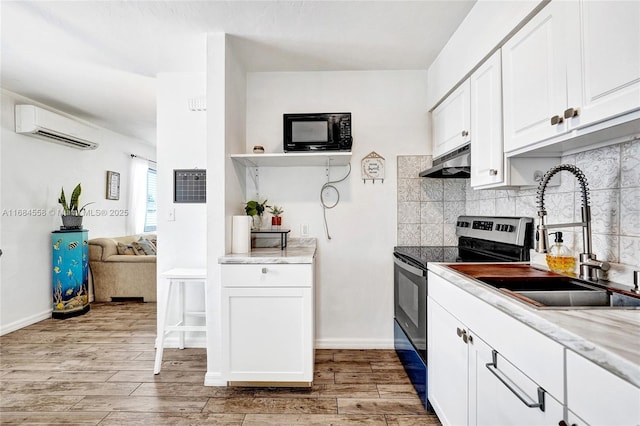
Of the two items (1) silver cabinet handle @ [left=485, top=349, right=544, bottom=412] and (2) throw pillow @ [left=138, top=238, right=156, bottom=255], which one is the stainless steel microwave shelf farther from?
(2) throw pillow @ [left=138, top=238, right=156, bottom=255]

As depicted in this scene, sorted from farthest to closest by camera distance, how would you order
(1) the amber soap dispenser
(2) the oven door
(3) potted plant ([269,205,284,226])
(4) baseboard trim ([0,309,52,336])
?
(4) baseboard trim ([0,309,52,336]) < (3) potted plant ([269,205,284,226]) < (2) the oven door < (1) the amber soap dispenser

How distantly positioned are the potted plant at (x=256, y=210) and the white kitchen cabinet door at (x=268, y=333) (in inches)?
29.7

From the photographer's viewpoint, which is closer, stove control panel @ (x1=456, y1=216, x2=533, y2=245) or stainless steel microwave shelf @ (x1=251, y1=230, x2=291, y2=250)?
stove control panel @ (x1=456, y1=216, x2=533, y2=245)

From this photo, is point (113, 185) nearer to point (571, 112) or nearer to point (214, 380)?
point (214, 380)

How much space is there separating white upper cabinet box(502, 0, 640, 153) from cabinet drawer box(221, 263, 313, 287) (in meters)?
1.32

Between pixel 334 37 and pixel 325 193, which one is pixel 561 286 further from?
pixel 334 37

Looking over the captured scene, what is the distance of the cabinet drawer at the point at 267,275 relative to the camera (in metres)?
2.06

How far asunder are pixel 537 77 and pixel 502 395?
1238 mm

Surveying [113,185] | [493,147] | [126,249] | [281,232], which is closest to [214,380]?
[281,232]

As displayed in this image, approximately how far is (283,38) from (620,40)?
6.18 ft

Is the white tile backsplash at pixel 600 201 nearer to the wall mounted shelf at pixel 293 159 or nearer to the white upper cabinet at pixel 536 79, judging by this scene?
the white upper cabinet at pixel 536 79

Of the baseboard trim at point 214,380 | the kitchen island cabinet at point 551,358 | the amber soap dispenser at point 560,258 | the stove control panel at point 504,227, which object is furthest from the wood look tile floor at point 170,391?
the stove control panel at point 504,227

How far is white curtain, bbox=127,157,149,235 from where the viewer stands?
212 inches

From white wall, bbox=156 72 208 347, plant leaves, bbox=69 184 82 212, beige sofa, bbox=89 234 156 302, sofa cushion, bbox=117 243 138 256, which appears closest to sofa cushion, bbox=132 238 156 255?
sofa cushion, bbox=117 243 138 256
